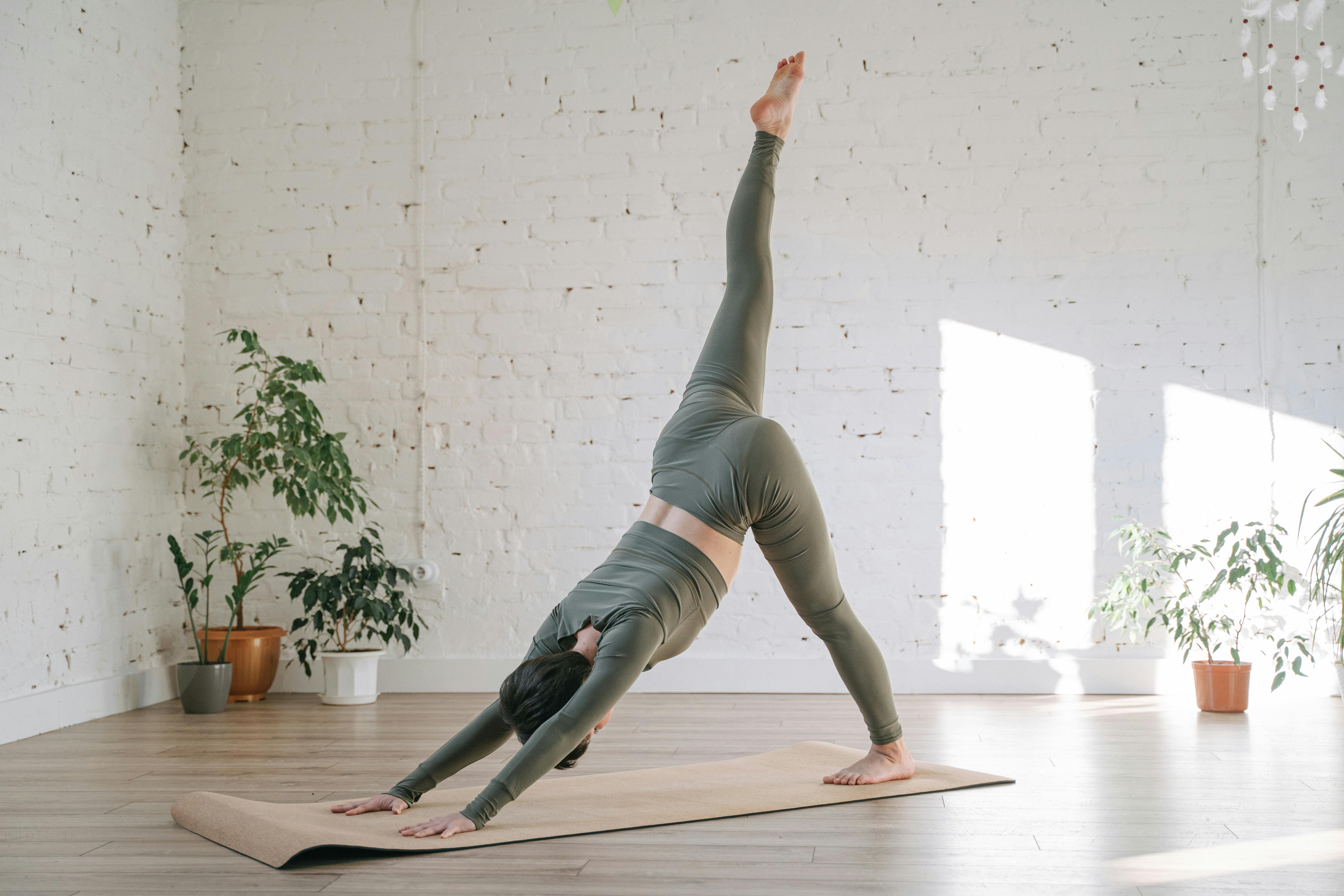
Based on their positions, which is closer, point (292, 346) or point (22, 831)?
point (22, 831)

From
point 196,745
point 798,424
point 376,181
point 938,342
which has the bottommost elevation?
point 196,745

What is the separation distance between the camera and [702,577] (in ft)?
8.29

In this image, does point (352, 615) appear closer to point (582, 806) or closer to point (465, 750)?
point (582, 806)

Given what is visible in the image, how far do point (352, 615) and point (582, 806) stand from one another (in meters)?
2.05

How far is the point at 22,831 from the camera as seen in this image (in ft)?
8.16

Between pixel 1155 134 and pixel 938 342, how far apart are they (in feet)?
4.00

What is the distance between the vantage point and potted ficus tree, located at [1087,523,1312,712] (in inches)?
158

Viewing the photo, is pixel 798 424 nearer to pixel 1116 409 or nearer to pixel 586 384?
pixel 586 384

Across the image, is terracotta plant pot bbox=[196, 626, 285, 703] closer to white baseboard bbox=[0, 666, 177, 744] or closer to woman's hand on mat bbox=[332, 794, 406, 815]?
white baseboard bbox=[0, 666, 177, 744]

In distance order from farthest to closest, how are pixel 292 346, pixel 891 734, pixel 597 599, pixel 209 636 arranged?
pixel 292 346 < pixel 209 636 < pixel 891 734 < pixel 597 599

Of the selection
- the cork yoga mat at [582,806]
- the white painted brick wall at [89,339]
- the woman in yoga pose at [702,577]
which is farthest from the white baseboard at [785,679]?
the woman in yoga pose at [702,577]

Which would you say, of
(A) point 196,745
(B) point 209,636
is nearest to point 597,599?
(A) point 196,745

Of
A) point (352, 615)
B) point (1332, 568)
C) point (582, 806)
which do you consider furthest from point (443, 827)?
point (1332, 568)

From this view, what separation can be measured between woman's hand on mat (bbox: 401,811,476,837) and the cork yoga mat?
14 mm
